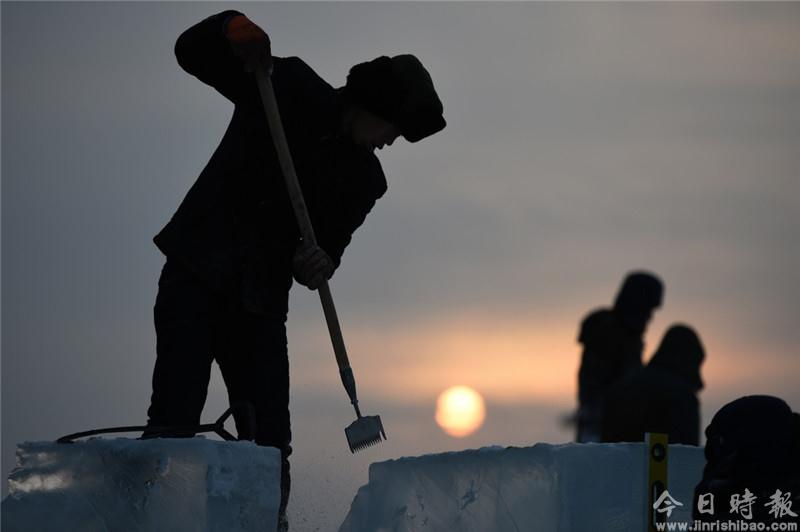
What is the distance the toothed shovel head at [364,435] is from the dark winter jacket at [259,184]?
0.55 metres

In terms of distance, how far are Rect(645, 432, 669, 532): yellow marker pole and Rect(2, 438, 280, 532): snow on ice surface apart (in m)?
1.13

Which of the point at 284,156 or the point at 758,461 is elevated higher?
the point at 284,156

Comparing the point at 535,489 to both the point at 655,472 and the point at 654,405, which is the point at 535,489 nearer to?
the point at 655,472

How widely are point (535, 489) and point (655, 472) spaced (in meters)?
0.38

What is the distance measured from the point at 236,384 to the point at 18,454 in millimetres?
1103

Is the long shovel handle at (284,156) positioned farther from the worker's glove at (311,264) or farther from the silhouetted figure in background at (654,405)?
the silhouetted figure in background at (654,405)

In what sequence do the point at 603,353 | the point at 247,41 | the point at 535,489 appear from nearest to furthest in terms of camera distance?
the point at 535,489 → the point at 247,41 → the point at 603,353

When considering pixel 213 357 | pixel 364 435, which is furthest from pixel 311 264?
pixel 364 435

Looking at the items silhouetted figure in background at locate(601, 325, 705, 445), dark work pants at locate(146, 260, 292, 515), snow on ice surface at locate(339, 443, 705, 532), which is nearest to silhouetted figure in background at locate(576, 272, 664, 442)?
silhouetted figure in background at locate(601, 325, 705, 445)

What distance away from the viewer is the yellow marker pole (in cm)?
484

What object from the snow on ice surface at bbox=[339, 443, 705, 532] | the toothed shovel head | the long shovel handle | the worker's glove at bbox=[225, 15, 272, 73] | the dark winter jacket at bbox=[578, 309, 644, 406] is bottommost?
the snow on ice surface at bbox=[339, 443, 705, 532]

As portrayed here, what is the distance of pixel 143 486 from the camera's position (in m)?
4.53

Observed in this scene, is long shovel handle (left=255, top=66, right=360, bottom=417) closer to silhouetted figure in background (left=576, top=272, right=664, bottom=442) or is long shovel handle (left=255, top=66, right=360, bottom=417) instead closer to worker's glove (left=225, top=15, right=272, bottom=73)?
worker's glove (left=225, top=15, right=272, bottom=73)

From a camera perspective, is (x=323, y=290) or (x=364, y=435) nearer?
(x=323, y=290)
